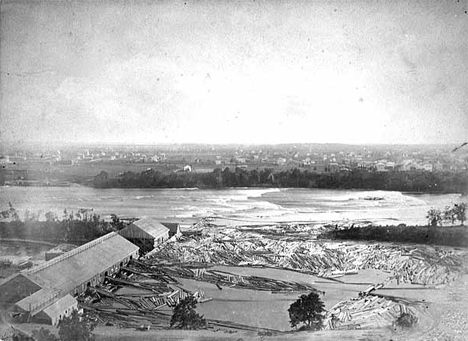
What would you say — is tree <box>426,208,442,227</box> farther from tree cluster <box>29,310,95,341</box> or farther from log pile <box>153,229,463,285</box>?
tree cluster <box>29,310,95,341</box>

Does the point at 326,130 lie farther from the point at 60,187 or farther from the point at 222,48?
the point at 60,187

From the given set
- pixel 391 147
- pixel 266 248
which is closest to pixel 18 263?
pixel 266 248

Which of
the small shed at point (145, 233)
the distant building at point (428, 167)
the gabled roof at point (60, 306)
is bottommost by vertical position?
the gabled roof at point (60, 306)

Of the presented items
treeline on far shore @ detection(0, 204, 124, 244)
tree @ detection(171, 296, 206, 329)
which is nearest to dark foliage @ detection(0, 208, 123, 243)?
treeline on far shore @ detection(0, 204, 124, 244)

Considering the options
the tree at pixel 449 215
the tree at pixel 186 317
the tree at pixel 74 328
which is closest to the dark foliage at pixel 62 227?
the tree at pixel 74 328

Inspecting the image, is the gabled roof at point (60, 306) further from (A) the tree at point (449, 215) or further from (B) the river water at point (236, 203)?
(A) the tree at point (449, 215)
